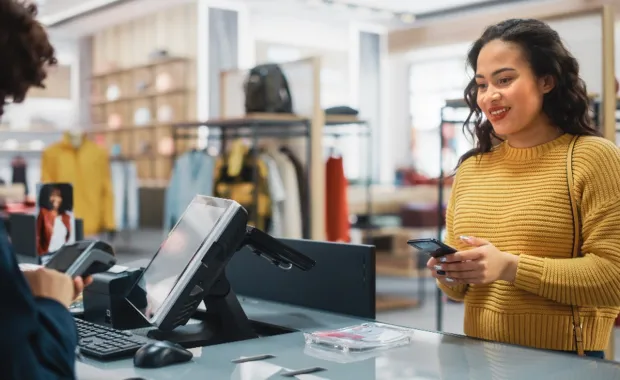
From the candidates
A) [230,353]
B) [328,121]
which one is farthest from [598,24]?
[230,353]

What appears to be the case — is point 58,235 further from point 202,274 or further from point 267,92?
point 267,92

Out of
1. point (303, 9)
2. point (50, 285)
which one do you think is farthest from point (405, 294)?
point (50, 285)

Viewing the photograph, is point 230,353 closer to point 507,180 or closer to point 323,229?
point 507,180

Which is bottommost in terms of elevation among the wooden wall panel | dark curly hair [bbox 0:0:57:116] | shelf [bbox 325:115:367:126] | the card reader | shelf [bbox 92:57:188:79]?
the card reader

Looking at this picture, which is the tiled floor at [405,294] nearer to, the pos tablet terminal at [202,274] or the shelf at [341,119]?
the shelf at [341,119]

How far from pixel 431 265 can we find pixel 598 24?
10.1 ft

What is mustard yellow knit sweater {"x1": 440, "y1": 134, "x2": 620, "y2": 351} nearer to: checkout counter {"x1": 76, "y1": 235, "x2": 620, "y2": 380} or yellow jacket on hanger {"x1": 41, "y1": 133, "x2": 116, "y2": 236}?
checkout counter {"x1": 76, "y1": 235, "x2": 620, "y2": 380}

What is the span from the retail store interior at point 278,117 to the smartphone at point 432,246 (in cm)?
190

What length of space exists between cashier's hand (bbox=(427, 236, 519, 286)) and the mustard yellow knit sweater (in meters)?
0.03

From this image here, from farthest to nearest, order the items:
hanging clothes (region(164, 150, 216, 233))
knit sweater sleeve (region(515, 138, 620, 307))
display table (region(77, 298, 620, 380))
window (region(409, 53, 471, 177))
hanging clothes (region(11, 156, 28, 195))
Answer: window (region(409, 53, 471, 177)) → hanging clothes (region(11, 156, 28, 195)) → hanging clothes (region(164, 150, 216, 233)) → knit sweater sleeve (region(515, 138, 620, 307)) → display table (region(77, 298, 620, 380))

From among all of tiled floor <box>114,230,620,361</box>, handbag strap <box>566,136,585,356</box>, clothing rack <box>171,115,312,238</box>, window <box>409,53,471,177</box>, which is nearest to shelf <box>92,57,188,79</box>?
tiled floor <box>114,230,620,361</box>

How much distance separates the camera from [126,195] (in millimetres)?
10008

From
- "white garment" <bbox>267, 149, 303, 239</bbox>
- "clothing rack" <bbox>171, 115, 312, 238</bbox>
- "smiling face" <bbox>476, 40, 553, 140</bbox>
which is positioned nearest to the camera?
"smiling face" <bbox>476, 40, 553, 140</bbox>

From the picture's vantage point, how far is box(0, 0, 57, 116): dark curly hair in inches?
41.8
